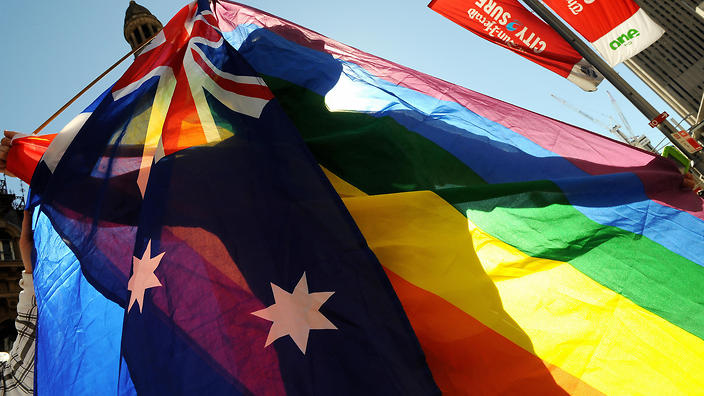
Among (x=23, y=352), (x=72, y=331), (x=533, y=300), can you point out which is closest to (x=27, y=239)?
(x=23, y=352)

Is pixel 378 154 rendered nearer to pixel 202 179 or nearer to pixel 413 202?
pixel 413 202

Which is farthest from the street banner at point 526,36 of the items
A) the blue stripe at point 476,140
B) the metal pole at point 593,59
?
the blue stripe at point 476,140

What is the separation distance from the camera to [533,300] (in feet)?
8.72

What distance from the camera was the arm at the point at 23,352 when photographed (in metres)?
3.25

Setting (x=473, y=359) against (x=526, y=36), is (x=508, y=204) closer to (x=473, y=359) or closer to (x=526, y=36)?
(x=473, y=359)

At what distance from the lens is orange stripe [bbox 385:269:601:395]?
7.45 ft

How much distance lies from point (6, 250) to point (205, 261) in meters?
21.6

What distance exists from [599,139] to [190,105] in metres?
3.92

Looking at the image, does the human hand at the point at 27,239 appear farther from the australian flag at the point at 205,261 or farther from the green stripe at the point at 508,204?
the green stripe at the point at 508,204

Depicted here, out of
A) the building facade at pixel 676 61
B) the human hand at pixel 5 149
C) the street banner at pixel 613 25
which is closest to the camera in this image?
the human hand at pixel 5 149

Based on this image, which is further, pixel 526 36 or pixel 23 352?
pixel 526 36

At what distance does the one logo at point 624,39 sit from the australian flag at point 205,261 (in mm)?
5469

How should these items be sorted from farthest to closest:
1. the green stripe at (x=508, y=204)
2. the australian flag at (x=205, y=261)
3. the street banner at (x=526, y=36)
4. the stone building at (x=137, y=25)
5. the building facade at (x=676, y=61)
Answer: the building facade at (x=676, y=61)
the stone building at (x=137, y=25)
the street banner at (x=526, y=36)
the green stripe at (x=508, y=204)
the australian flag at (x=205, y=261)

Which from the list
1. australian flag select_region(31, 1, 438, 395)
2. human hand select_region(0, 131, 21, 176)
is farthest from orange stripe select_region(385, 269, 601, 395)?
human hand select_region(0, 131, 21, 176)
